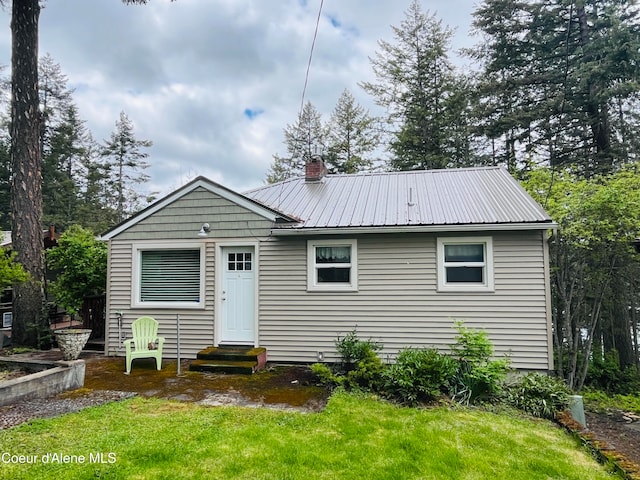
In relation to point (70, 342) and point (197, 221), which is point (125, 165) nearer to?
point (197, 221)

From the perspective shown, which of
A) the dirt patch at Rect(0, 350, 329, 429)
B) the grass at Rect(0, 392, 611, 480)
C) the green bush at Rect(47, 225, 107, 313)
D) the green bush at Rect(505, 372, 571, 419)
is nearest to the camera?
the grass at Rect(0, 392, 611, 480)

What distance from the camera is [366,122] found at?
1931 centimetres

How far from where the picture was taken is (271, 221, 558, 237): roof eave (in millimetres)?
5870

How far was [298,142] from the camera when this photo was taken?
2152 cm

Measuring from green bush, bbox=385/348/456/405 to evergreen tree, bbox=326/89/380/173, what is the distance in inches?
578

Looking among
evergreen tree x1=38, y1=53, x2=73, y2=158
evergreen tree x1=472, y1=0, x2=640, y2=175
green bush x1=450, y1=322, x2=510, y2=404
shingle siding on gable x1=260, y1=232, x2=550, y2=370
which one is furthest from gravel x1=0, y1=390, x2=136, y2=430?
evergreen tree x1=38, y1=53, x2=73, y2=158

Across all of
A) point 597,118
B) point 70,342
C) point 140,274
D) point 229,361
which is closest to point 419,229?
point 229,361

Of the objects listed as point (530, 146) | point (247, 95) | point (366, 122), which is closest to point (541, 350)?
point (530, 146)

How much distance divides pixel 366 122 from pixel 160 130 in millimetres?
14149

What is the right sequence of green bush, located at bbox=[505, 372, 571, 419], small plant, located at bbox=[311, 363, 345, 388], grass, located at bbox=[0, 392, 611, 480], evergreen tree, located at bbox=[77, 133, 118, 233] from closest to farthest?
grass, located at bbox=[0, 392, 611, 480]
green bush, located at bbox=[505, 372, 571, 419]
small plant, located at bbox=[311, 363, 345, 388]
evergreen tree, located at bbox=[77, 133, 118, 233]

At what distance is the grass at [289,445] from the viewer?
114 inches

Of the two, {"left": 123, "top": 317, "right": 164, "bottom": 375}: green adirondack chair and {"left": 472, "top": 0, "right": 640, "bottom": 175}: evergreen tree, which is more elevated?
{"left": 472, "top": 0, "right": 640, "bottom": 175}: evergreen tree

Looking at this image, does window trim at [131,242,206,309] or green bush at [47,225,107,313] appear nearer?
window trim at [131,242,206,309]

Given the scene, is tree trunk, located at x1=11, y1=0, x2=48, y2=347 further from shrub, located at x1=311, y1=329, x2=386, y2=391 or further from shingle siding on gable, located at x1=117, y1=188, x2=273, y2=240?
shrub, located at x1=311, y1=329, x2=386, y2=391
